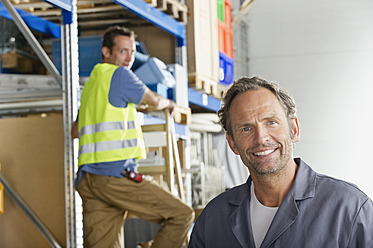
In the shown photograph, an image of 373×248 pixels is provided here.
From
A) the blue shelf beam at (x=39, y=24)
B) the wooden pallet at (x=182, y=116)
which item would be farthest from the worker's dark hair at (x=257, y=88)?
the wooden pallet at (x=182, y=116)

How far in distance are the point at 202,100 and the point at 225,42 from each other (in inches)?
49.9

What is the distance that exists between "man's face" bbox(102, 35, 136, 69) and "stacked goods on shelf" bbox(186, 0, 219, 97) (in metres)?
2.87

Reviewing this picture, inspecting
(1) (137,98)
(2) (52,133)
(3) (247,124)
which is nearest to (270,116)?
(3) (247,124)

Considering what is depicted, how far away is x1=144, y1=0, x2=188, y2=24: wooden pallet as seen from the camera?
6.75 metres

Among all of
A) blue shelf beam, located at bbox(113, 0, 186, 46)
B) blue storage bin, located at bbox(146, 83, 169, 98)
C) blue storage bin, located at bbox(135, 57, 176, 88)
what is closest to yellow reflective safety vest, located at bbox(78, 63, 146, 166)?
blue shelf beam, located at bbox(113, 0, 186, 46)

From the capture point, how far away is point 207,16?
335 inches

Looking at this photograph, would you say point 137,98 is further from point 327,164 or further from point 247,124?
point 327,164

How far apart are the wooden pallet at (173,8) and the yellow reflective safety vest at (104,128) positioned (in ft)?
6.42

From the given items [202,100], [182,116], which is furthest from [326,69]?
[182,116]

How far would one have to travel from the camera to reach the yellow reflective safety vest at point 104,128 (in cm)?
475

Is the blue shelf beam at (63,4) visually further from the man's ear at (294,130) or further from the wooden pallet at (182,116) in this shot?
the man's ear at (294,130)

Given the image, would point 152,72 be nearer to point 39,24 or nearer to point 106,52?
point 39,24

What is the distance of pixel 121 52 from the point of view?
16.9ft

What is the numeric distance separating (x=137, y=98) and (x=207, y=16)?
157 inches
